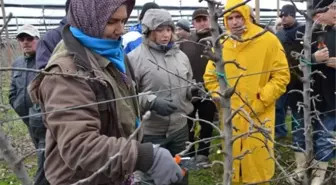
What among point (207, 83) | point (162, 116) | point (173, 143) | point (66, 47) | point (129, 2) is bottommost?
point (173, 143)

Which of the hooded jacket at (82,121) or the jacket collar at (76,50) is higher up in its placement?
the jacket collar at (76,50)

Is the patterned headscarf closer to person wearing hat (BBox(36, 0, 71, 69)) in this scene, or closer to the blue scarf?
the blue scarf

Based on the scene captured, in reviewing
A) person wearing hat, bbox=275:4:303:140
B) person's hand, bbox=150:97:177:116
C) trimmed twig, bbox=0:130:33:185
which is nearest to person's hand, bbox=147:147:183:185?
trimmed twig, bbox=0:130:33:185

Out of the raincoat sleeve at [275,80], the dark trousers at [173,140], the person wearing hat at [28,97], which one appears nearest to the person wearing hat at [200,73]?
the dark trousers at [173,140]

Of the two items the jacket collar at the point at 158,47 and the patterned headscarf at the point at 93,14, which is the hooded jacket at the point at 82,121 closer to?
the patterned headscarf at the point at 93,14

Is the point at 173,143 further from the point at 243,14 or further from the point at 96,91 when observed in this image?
the point at 96,91

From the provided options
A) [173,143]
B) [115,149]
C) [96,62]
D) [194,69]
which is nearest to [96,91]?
[96,62]

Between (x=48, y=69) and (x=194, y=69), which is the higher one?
(x=48, y=69)

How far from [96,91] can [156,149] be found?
281mm

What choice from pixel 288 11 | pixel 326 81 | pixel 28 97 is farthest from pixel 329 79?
pixel 28 97

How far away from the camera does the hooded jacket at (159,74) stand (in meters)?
3.06

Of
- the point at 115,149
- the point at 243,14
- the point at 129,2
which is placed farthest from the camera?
the point at 243,14

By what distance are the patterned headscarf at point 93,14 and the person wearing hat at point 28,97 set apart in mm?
1589

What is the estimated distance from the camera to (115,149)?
4.21 ft
